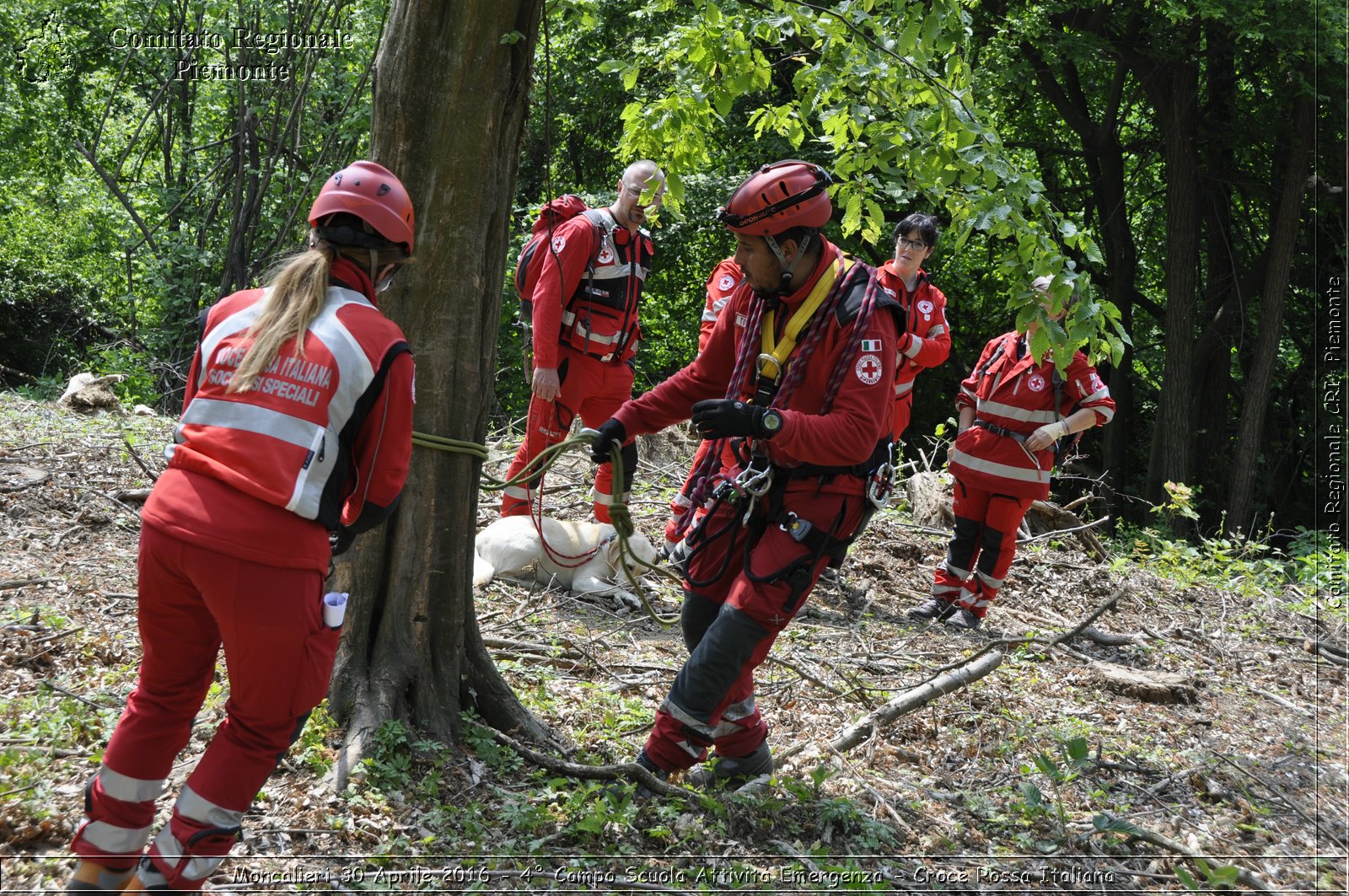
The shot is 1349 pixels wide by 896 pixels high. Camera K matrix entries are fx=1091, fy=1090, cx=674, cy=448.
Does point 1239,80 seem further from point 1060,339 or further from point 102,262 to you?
point 102,262

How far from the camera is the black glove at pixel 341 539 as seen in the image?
3193mm

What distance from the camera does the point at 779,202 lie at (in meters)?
4.02

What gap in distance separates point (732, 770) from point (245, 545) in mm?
2399

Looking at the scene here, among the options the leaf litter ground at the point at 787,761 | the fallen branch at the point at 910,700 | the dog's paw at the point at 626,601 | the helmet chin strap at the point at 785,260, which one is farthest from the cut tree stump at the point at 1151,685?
the helmet chin strap at the point at 785,260

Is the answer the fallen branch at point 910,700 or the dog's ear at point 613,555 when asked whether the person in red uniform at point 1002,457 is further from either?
the dog's ear at point 613,555

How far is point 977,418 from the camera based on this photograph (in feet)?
25.4

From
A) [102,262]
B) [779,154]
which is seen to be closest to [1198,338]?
[779,154]

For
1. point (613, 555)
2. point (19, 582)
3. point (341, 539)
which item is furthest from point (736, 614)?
point (19, 582)

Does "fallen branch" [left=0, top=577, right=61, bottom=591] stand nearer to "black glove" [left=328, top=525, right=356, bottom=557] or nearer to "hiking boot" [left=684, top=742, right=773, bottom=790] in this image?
"black glove" [left=328, top=525, right=356, bottom=557]

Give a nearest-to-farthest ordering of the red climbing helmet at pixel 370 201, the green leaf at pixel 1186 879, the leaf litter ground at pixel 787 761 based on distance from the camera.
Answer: the red climbing helmet at pixel 370 201
the leaf litter ground at pixel 787 761
the green leaf at pixel 1186 879

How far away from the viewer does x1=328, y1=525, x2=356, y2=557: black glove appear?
3.19 m

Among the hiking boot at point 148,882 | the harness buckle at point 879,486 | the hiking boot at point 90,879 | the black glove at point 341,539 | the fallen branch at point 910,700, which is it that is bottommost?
the hiking boot at point 90,879

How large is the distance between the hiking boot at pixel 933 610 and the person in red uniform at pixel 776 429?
3.44 m

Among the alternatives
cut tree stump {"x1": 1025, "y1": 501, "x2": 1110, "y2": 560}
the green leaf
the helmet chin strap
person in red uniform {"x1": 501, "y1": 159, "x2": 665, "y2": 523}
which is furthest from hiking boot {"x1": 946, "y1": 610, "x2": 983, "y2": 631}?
the helmet chin strap
